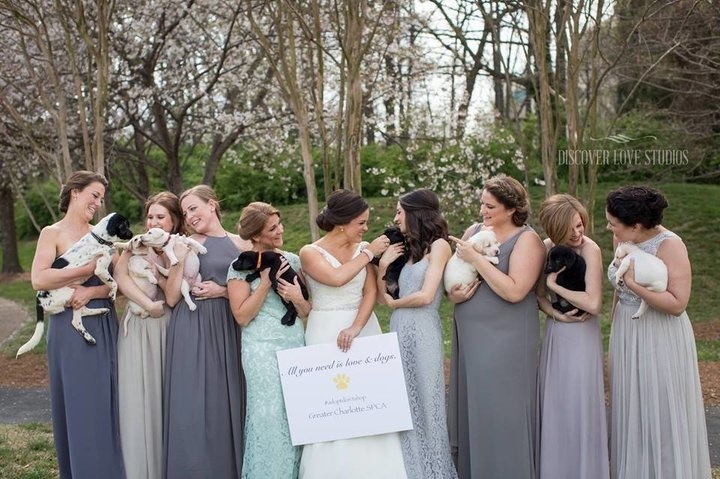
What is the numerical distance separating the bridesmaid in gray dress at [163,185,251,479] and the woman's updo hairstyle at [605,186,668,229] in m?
2.44

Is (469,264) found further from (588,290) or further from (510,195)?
(588,290)

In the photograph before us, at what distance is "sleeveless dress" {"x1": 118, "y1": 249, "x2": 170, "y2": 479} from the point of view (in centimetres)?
541

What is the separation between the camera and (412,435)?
17.3 ft

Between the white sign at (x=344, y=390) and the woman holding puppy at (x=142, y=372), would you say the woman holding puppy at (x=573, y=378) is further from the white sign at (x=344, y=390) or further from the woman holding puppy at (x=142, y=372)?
the woman holding puppy at (x=142, y=372)

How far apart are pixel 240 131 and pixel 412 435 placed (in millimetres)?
11023

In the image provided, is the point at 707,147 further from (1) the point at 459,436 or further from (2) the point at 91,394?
(2) the point at 91,394

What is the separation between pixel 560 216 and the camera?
524 centimetres

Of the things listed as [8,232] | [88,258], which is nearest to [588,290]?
[88,258]

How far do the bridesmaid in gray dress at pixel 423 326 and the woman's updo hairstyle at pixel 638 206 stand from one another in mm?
1057

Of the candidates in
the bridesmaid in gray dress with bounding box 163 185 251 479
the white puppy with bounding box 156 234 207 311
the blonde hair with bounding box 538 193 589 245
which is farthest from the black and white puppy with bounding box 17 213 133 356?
the blonde hair with bounding box 538 193 589 245

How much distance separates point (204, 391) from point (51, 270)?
3.93 feet

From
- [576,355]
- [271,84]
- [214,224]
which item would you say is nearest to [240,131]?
[271,84]

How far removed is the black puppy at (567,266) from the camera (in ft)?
16.8

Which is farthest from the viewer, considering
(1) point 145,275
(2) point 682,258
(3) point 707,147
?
(3) point 707,147
